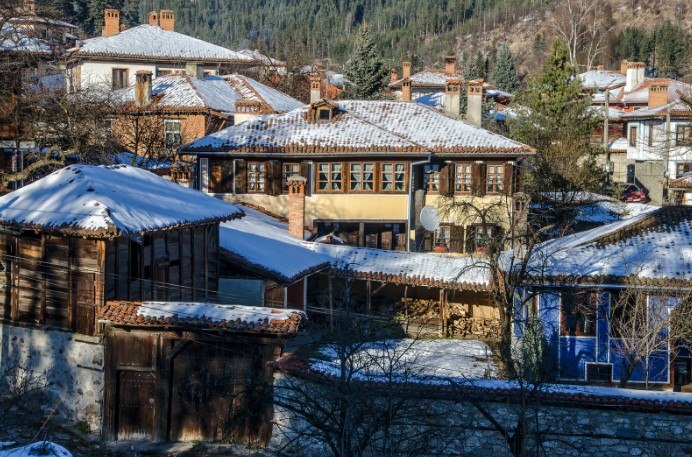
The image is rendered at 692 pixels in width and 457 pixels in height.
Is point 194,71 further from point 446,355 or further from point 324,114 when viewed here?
point 446,355

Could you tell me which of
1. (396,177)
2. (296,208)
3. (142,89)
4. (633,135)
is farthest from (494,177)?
(633,135)

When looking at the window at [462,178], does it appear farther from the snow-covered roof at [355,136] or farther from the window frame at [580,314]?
the window frame at [580,314]

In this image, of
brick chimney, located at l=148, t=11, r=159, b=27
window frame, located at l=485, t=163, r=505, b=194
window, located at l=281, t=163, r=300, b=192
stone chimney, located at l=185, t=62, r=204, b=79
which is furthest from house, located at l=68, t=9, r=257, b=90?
window frame, located at l=485, t=163, r=505, b=194

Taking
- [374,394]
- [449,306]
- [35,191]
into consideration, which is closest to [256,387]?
[374,394]

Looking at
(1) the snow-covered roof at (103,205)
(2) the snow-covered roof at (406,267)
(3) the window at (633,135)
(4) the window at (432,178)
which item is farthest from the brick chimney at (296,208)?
(3) the window at (633,135)

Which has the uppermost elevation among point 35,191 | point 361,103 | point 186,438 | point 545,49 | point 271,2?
point 271,2

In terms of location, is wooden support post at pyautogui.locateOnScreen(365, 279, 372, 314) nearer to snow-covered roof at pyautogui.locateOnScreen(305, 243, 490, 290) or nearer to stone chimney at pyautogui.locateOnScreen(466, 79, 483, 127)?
snow-covered roof at pyautogui.locateOnScreen(305, 243, 490, 290)

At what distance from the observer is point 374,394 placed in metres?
13.5

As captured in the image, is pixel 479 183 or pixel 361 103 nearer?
pixel 479 183

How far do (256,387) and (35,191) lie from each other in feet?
20.9

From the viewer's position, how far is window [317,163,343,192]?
30969 mm

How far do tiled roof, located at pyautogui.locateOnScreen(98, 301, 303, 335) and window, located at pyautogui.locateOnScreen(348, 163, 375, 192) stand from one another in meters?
14.2

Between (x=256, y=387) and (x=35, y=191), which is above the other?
(x=35, y=191)

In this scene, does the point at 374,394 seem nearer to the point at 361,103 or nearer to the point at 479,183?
the point at 479,183
